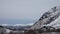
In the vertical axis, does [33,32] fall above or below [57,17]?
below

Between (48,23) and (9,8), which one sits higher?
(9,8)

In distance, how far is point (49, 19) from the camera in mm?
4992

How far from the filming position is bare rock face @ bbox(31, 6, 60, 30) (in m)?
4.94

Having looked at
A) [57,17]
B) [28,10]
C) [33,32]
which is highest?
[28,10]

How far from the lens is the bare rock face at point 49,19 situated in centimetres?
494

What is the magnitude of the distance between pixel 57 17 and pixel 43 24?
0.50 meters

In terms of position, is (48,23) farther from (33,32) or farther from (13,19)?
(13,19)

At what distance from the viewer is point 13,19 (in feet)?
16.4

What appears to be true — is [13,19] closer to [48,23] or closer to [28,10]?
[28,10]

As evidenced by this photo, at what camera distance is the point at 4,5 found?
509cm

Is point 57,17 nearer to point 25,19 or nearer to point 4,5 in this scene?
point 25,19

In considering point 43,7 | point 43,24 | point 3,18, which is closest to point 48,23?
point 43,24

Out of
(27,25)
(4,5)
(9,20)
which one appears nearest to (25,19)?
(27,25)

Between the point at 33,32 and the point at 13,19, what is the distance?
30.3 inches
